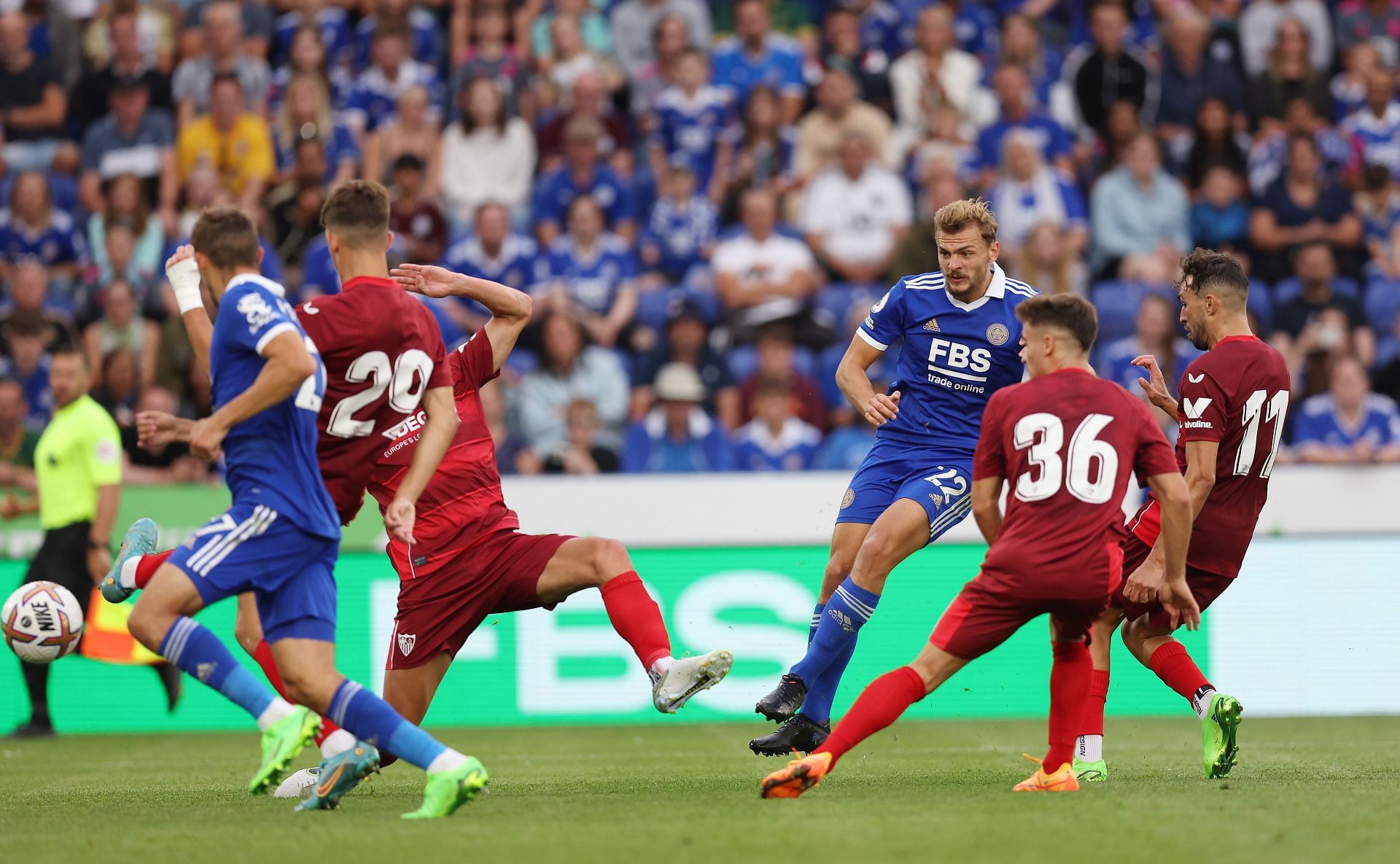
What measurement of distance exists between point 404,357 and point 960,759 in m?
4.08

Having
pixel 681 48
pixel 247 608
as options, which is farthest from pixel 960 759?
pixel 681 48

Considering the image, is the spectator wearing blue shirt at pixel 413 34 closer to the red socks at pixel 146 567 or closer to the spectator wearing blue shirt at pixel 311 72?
the spectator wearing blue shirt at pixel 311 72

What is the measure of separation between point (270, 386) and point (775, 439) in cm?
809

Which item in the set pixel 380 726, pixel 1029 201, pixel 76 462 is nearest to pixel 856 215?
pixel 1029 201

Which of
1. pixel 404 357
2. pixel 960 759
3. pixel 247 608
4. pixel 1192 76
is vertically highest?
pixel 1192 76

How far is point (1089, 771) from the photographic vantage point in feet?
25.9

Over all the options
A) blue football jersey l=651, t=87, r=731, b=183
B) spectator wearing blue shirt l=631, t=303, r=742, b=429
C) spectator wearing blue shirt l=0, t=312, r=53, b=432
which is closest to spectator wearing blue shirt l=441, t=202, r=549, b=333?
spectator wearing blue shirt l=631, t=303, r=742, b=429

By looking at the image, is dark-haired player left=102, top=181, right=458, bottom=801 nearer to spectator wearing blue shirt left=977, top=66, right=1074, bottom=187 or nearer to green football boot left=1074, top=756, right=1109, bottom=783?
green football boot left=1074, top=756, right=1109, bottom=783

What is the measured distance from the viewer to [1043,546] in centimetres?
693

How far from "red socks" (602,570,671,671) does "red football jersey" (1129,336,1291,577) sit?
92.5 inches

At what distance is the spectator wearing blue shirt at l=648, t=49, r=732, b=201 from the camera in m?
16.7

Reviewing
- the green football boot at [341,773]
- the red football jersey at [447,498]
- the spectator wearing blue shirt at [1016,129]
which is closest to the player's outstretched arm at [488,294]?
the red football jersey at [447,498]

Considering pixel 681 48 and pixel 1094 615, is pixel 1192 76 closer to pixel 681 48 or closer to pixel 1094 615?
pixel 681 48

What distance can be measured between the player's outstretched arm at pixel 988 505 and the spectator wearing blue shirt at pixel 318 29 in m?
11.9
